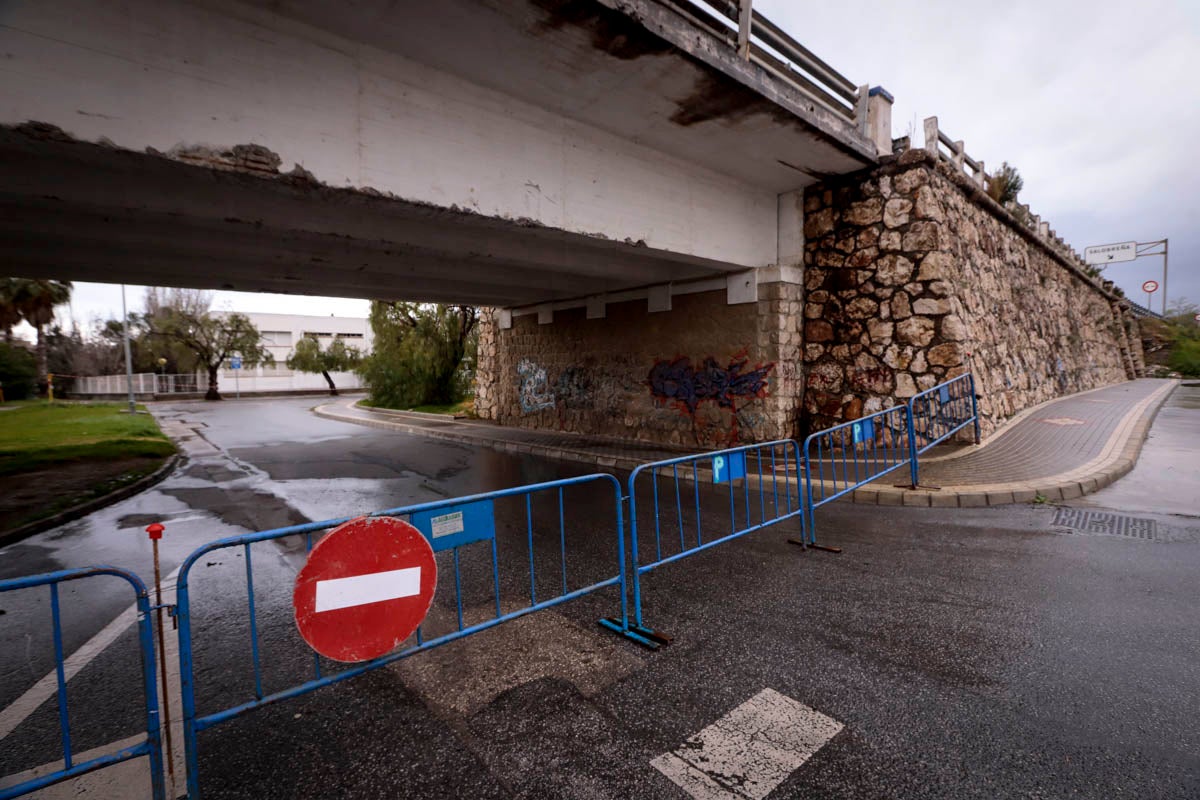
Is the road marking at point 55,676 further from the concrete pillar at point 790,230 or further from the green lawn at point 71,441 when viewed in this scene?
the concrete pillar at point 790,230

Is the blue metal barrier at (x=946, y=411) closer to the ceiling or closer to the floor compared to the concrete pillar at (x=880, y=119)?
closer to the floor

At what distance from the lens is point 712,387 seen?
1095 centimetres

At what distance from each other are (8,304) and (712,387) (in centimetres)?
3731

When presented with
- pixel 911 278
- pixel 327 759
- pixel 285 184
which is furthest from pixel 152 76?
pixel 911 278

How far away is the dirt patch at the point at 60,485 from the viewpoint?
6802 mm

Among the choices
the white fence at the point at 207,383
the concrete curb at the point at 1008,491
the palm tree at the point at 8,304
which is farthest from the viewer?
the white fence at the point at 207,383

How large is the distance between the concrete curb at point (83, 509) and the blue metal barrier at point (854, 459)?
858cm

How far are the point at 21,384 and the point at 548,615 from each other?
43810 mm

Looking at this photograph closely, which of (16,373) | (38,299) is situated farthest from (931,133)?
(16,373)

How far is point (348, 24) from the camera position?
4867mm

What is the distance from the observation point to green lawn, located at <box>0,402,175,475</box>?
10453 mm

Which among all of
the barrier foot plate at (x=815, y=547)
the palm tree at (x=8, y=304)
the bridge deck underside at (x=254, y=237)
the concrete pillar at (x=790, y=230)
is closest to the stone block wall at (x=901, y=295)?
the concrete pillar at (x=790, y=230)

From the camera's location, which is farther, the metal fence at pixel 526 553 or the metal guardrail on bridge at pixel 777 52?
the metal guardrail on bridge at pixel 777 52

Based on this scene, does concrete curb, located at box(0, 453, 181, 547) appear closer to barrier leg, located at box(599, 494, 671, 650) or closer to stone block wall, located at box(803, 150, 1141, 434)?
barrier leg, located at box(599, 494, 671, 650)
